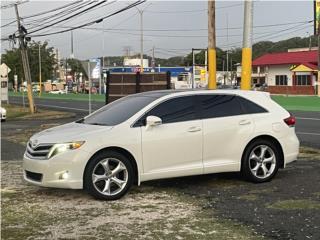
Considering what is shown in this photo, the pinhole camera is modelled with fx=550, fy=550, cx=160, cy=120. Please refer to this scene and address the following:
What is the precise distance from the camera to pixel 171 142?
26.0 ft

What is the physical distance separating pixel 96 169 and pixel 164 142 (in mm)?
1063

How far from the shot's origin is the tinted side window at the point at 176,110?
8070mm

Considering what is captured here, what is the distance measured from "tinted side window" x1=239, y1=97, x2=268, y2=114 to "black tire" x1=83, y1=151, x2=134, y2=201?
2.22m

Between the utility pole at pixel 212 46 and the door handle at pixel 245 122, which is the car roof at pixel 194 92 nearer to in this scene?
the door handle at pixel 245 122

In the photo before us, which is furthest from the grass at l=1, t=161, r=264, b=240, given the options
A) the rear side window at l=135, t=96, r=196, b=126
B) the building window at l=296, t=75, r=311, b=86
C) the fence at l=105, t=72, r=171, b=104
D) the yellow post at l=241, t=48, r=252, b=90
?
the building window at l=296, t=75, r=311, b=86

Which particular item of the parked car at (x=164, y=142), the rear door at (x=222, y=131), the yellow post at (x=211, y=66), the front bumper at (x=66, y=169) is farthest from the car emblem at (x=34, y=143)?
the yellow post at (x=211, y=66)

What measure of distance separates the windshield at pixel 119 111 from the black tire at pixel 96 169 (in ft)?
1.79

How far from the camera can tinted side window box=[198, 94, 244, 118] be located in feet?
27.6

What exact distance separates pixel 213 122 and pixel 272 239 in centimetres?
297

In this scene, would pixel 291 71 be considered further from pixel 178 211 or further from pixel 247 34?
pixel 178 211

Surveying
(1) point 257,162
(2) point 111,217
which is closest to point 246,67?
(1) point 257,162

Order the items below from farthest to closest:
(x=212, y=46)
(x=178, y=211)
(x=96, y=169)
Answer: (x=212, y=46)
(x=96, y=169)
(x=178, y=211)

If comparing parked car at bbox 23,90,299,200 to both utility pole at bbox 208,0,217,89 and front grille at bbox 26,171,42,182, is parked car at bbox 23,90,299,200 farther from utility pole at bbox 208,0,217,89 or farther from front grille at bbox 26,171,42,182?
utility pole at bbox 208,0,217,89

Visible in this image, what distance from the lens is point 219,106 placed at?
8.55 meters
